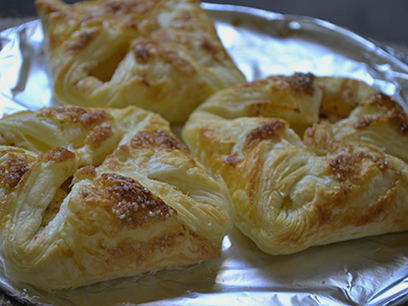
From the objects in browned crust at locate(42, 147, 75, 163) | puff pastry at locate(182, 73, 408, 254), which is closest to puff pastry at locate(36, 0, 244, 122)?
puff pastry at locate(182, 73, 408, 254)

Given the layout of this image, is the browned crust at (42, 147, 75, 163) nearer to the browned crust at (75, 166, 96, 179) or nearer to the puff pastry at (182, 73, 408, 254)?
the browned crust at (75, 166, 96, 179)

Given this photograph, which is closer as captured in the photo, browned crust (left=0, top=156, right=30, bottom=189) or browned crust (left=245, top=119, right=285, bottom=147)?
browned crust (left=0, top=156, right=30, bottom=189)

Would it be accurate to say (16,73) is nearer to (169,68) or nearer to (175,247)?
(169,68)

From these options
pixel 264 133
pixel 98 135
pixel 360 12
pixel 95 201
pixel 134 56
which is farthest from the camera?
pixel 360 12

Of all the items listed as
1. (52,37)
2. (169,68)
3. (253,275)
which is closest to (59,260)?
(253,275)

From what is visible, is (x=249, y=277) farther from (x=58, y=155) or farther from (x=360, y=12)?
(x=360, y=12)

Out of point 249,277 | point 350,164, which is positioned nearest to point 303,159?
point 350,164
